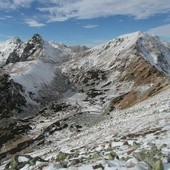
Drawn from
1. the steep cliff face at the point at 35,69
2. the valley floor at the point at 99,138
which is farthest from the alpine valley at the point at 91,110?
the steep cliff face at the point at 35,69

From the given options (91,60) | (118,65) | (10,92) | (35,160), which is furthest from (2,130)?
(91,60)

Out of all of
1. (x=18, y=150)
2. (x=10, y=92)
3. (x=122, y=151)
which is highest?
(x=10, y=92)

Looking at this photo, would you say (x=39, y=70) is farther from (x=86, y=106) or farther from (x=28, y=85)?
(x=86, y=106)

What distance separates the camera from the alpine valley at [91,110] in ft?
54.0

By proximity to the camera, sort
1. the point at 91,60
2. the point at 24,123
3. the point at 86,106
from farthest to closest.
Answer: the point at 91,60 → the point at 86,106 → the point at 24,123

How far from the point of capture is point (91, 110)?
6100 cm

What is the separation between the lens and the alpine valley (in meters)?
16.5

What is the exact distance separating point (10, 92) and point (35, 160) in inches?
2070

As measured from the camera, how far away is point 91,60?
109375mm

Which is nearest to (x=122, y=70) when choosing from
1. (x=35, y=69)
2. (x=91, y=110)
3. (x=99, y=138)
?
(x=35, y=69)

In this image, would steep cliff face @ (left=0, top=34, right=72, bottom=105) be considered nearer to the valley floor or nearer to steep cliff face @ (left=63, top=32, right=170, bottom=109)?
steep cliff face @ (left=63, top=32, right=170, bottom=109)

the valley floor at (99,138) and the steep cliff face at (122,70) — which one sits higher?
the steep cliff face at (122,70)

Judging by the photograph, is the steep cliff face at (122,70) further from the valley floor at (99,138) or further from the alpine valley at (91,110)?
the valley floor at (99,138)

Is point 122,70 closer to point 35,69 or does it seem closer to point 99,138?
point 35,69
